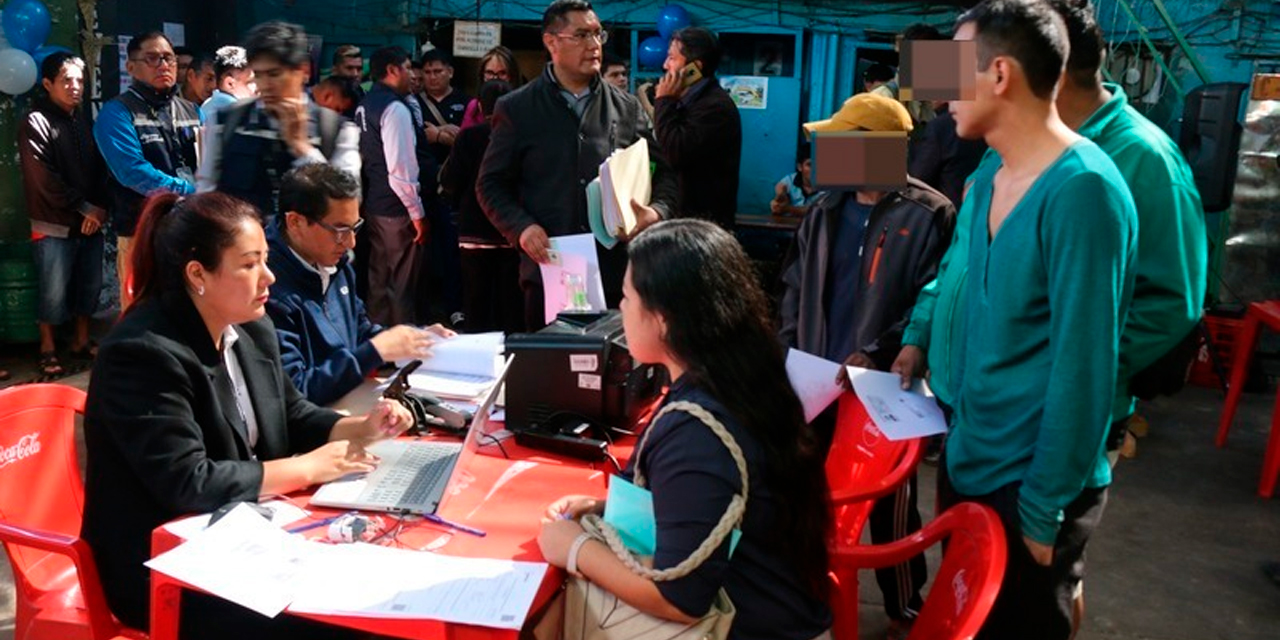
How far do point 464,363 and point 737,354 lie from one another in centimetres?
131

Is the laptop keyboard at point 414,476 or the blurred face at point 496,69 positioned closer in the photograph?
the laptop keyboard at point 414,476

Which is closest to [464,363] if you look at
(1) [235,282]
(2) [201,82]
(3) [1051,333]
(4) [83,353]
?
(1) [235,282]

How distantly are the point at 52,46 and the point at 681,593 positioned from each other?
628cm

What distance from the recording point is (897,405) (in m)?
2.42

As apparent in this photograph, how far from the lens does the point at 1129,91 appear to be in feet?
24.8

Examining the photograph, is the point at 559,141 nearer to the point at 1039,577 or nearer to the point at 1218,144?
the point at 1039,577

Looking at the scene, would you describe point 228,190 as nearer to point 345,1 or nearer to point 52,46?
point 52,46

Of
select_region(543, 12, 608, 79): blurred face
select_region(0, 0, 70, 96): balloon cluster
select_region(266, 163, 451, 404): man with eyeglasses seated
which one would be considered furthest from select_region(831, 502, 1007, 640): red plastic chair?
select_region(0, 0, 70, 96): balloon cluster

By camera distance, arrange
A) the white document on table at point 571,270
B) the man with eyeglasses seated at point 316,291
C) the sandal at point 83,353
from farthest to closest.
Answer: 1. the sandal at point 83,353
2. the white document on table at point 571,270
3. the man with eyeglasses seated at point 316,291

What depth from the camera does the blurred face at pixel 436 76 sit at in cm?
687

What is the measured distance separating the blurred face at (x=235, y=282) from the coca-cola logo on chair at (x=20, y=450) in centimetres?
59

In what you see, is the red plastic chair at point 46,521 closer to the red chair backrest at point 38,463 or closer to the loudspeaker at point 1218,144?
the red chair backrest at point 38,463

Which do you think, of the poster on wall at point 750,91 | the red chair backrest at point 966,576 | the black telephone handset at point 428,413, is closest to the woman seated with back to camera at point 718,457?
the red chair backrest at point 966,576

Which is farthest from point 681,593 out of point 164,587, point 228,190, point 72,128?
point 72,128
